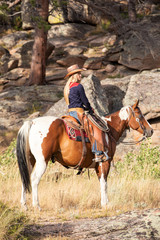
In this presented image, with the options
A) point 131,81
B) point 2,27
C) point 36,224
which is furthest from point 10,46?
point 36,224

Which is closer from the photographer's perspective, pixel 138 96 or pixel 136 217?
pixel 136 217

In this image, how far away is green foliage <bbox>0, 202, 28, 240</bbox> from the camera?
4562 millimetres

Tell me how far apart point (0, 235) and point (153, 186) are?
4256mm

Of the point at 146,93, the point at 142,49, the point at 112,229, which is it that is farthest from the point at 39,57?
the point at 112,229

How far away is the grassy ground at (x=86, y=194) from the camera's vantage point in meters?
A: 6.32

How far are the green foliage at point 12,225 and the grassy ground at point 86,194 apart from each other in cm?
48

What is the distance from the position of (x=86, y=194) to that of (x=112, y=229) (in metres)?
2.34

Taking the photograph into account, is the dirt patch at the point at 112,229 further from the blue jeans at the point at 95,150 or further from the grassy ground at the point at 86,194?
the blue jeans at the point at 95,150

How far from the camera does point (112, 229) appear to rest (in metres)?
4.61

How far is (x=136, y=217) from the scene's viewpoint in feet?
15.7

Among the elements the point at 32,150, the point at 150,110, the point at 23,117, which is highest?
the point at 32,150

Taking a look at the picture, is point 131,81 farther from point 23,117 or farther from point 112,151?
point 112,151

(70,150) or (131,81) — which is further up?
(70,150)

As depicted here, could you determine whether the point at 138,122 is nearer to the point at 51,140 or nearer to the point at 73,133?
the point at 73,133
